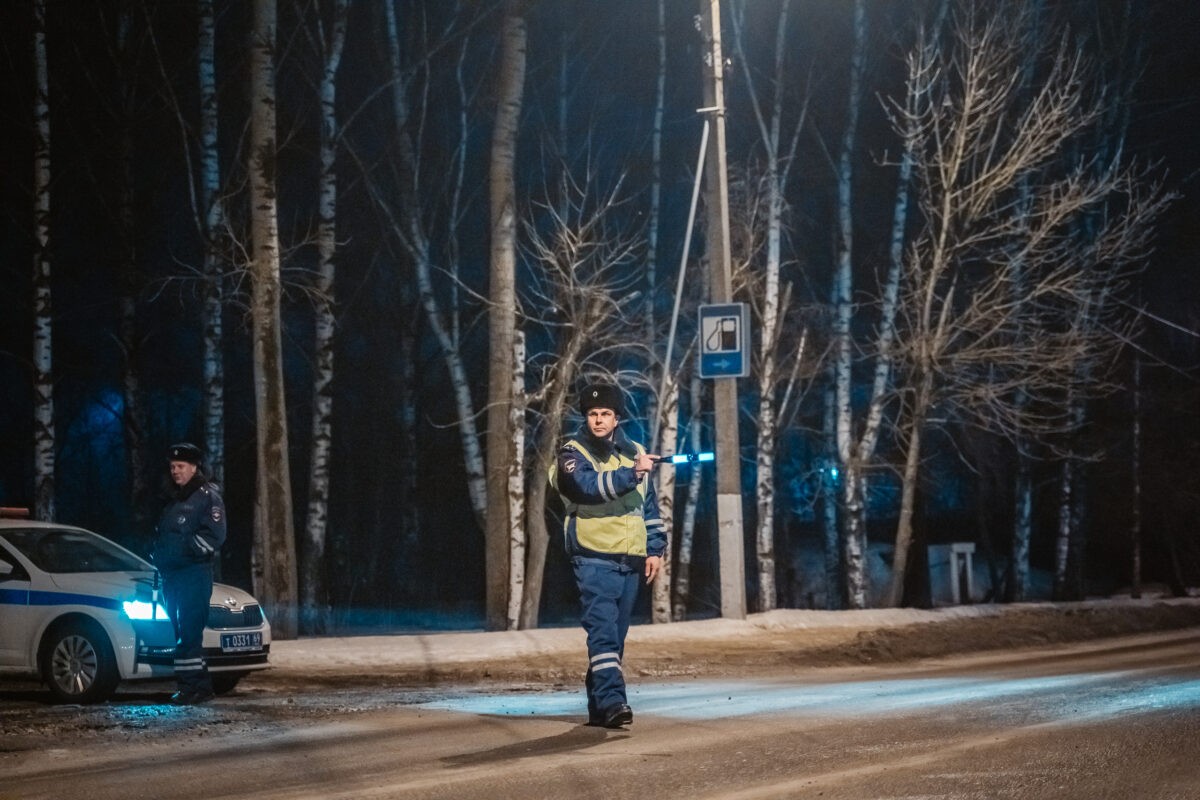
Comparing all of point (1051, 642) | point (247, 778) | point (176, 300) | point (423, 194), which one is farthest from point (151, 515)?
point (247, 778)

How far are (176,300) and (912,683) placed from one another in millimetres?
27017

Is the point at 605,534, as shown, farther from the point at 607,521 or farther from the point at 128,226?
the point at 128,226

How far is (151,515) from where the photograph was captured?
33094 mm

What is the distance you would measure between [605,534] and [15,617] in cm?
613

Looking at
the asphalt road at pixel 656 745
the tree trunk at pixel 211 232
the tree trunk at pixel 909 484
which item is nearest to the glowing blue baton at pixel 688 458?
the asphalt road at pixel 656 745

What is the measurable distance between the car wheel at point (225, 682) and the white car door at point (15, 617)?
60.6 inches

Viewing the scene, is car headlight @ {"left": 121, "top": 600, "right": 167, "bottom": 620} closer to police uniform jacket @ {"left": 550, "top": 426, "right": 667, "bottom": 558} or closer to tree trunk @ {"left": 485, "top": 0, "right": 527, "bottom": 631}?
police uniform jacket @ {"left": 550, "top": 426, "right": 667, "bottom": 558}

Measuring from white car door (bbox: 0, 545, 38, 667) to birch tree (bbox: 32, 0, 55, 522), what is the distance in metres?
9.04

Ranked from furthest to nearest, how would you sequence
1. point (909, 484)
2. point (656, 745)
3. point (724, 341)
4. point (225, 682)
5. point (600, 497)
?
point (909, 484)
point (724, 341)
point (225, 682)
point (600, 497)
point (656, 745)

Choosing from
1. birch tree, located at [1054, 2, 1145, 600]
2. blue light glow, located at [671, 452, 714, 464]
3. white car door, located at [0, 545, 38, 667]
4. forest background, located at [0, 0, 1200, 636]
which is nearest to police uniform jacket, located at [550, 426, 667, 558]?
blue light glow, located at [671, 452, 714, 464]

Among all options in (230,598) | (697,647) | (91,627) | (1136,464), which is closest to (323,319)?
(697,647)

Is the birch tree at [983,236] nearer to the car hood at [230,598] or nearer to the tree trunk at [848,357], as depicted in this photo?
the tree trunk at [848,357]

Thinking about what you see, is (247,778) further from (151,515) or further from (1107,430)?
(1107,430)

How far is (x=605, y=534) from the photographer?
30.6 feet
